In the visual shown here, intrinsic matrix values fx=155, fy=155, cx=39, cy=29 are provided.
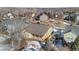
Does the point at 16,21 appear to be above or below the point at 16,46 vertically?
above

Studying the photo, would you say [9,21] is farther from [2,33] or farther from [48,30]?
[48,30]

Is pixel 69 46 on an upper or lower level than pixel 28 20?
lower

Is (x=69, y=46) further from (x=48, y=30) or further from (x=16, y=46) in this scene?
(x=16, y=46)
